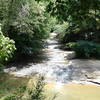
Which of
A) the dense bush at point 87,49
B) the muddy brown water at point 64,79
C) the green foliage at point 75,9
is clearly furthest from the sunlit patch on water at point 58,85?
the green foliage at point 75,9

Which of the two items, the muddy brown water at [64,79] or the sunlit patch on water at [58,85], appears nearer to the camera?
the muddy brown water at [64,79]

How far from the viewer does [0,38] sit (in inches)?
196

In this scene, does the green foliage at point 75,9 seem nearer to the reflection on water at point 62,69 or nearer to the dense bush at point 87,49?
the reflection on water at point 62,69

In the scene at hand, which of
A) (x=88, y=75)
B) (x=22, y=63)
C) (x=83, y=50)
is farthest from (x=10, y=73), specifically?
(x=83, y=50)

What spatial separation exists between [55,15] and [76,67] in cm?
775

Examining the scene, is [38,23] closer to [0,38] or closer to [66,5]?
[0,38]

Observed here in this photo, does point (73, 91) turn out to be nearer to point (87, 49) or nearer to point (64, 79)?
point (64, 79)

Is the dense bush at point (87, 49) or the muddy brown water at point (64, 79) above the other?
the dense bush at point (87, 49)

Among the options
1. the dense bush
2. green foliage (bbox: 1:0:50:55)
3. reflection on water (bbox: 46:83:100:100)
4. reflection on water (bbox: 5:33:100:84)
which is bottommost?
reflection on water (bbox: 46:83:100:100)

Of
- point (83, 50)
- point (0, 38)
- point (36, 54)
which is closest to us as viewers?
point (0, 38)

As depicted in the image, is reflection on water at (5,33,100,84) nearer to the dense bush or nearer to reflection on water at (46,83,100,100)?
reflection on water at (46,83,100,100)

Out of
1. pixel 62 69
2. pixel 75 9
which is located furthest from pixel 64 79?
pixel 75 9

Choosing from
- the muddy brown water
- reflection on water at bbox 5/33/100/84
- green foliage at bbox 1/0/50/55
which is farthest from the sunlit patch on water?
green foliage at bbox 1/0/50/55

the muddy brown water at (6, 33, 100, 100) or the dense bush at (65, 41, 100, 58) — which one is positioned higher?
the dense bush at (65, 41, 100, 58)
